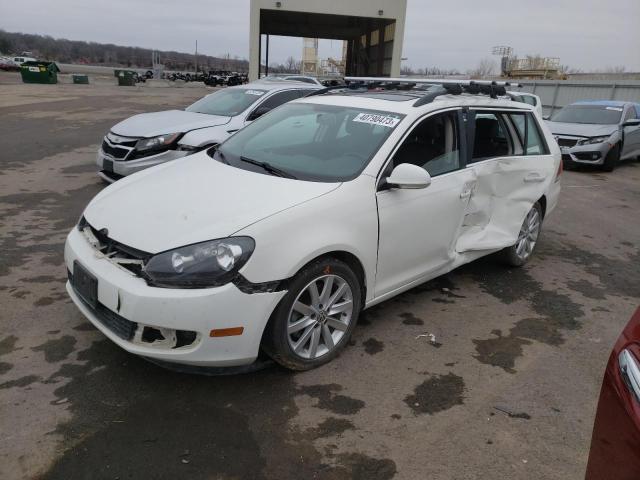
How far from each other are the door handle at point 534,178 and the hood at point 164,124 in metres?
4.37

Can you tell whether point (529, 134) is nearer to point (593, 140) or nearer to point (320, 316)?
point (320, 316)

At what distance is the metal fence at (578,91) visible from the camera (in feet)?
58.4

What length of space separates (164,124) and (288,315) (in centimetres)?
530

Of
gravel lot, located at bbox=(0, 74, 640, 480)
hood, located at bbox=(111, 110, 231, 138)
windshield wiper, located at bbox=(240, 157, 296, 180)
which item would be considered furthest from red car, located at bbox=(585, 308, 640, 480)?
hood, located at bbox=(111, 110, 231, 138)

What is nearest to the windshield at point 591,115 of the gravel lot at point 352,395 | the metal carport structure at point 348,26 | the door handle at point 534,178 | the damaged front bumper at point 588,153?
the damaged front bumper at point 588,153

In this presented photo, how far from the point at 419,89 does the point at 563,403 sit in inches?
113

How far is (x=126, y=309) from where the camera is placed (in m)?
2.63

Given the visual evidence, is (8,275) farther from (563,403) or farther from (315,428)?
(563,403)

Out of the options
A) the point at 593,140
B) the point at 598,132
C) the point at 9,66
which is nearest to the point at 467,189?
the point at 593,140

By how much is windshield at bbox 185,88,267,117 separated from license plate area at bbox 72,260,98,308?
496cm

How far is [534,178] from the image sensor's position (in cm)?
490

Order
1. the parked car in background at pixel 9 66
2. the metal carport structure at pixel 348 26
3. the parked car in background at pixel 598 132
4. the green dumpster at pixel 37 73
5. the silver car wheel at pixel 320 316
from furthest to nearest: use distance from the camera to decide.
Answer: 1. the parked car in background at pixel 9 66
2. the green dumpster at pixel 37 73
3. the metal carport structure at pixel 348 26
4. the parked car in background at pixel 598 132
5. the silver car wheel at pixel 320 316

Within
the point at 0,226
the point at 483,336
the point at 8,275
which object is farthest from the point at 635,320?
the point at 0,226

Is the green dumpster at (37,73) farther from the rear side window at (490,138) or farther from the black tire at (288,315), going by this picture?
the black tire at (288,315)
